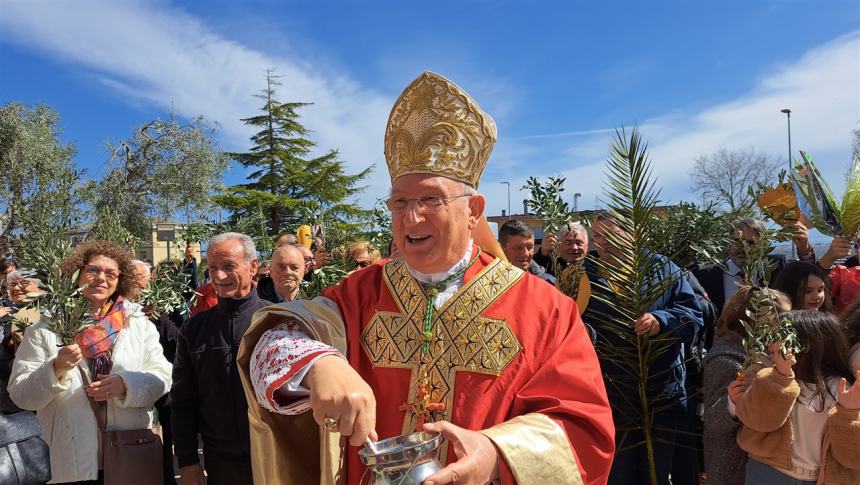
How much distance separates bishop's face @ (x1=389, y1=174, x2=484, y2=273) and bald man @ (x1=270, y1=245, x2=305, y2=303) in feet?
9.02

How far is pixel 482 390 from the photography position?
7.64 feet

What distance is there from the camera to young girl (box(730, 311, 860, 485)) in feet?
11.2

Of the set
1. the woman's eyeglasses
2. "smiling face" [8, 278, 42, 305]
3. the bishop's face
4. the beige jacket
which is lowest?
the beige jacket

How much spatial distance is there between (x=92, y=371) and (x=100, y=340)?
21cm

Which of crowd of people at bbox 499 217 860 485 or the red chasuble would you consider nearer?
the red chasuble

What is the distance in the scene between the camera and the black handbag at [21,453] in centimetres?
270

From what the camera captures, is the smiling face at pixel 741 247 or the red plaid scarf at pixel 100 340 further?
the smiling face at pixel 741 247

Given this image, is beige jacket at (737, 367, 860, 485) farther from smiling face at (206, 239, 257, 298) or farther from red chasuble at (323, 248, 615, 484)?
smiling face at (206, 239, 257, 298)

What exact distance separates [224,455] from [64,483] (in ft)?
3.40

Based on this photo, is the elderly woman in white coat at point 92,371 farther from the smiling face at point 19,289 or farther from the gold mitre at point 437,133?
the gold mitre at point 437,133

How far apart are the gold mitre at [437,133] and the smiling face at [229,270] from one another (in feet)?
7.16

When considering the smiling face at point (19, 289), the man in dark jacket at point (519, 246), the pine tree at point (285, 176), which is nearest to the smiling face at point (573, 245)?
the man in dark jacket at point (519, 246)

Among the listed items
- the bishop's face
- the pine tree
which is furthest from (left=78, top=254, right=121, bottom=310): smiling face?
the pine tree

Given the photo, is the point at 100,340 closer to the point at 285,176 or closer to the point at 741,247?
the point at 741,247
